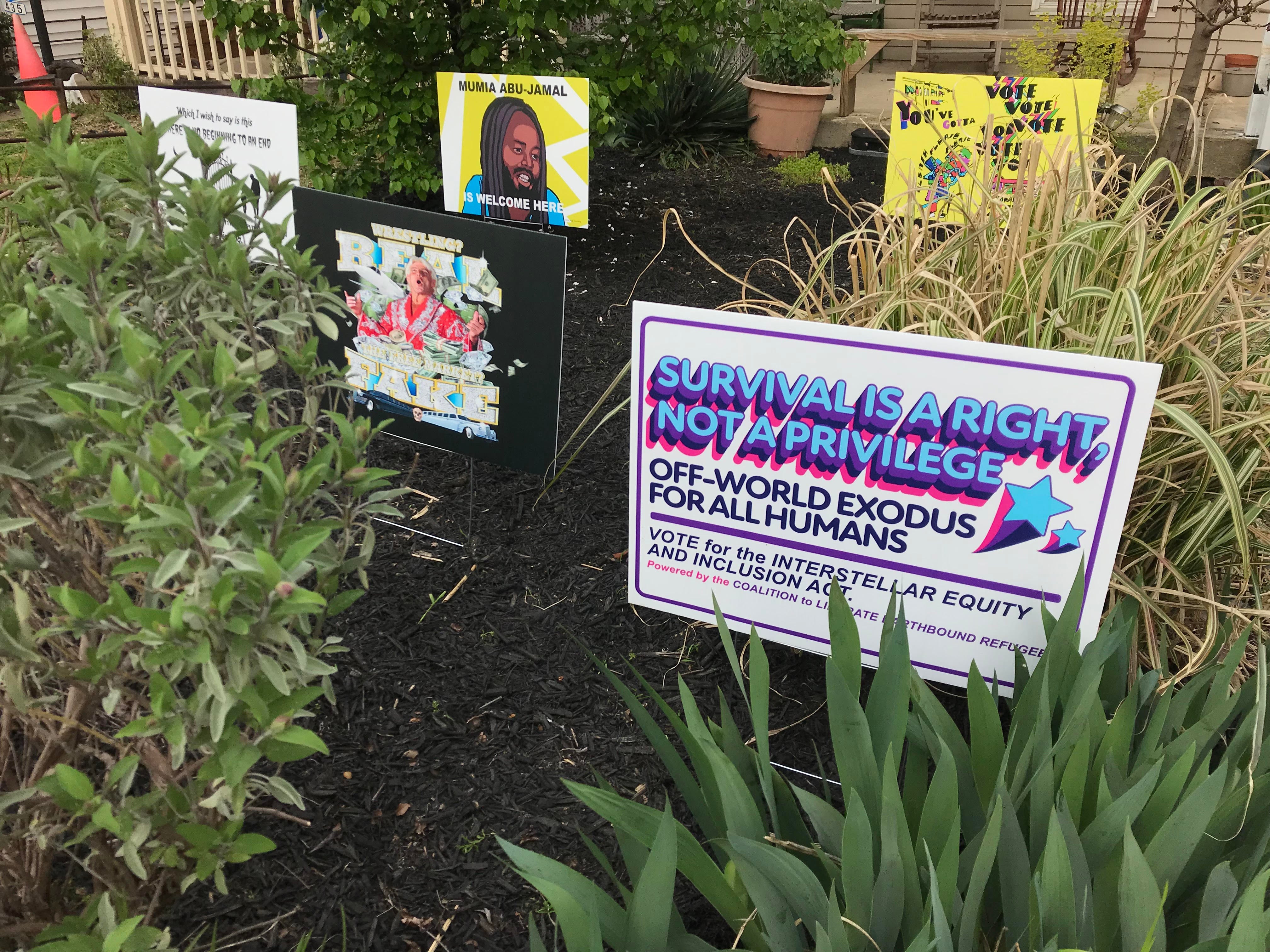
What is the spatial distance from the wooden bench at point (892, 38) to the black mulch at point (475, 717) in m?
4.99

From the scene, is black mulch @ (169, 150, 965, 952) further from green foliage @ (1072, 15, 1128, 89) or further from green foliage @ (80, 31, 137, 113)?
green foliage @ (80, 31, 137, 113)

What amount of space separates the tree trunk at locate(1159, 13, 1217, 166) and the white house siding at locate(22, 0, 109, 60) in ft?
36.2

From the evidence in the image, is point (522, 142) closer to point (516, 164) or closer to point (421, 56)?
point (516, 164)

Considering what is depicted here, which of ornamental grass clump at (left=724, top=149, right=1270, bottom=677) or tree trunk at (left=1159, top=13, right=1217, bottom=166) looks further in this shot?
tree trunk at (left=1159, top=13, right=1217, bottom=166)

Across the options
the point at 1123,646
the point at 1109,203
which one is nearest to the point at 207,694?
the point at 1123,646

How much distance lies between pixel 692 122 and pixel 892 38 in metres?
2.31

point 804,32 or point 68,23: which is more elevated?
point 804,32

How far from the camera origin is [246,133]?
2.82m

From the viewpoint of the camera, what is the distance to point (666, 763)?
4.34ft

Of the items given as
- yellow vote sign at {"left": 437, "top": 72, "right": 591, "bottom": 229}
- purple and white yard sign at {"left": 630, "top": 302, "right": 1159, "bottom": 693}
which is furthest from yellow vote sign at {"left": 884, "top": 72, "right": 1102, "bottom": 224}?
purple and white yard sign at {"left": 630, "top": 302, "right": 1159, "bottom": 693}

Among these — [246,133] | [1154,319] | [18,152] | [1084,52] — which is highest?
[1084,52]

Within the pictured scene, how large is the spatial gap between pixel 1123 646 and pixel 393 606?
1483 millimetres

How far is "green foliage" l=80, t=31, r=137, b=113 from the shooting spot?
8.30 metres

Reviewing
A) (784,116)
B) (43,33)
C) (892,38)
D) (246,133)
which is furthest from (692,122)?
(43,33)
